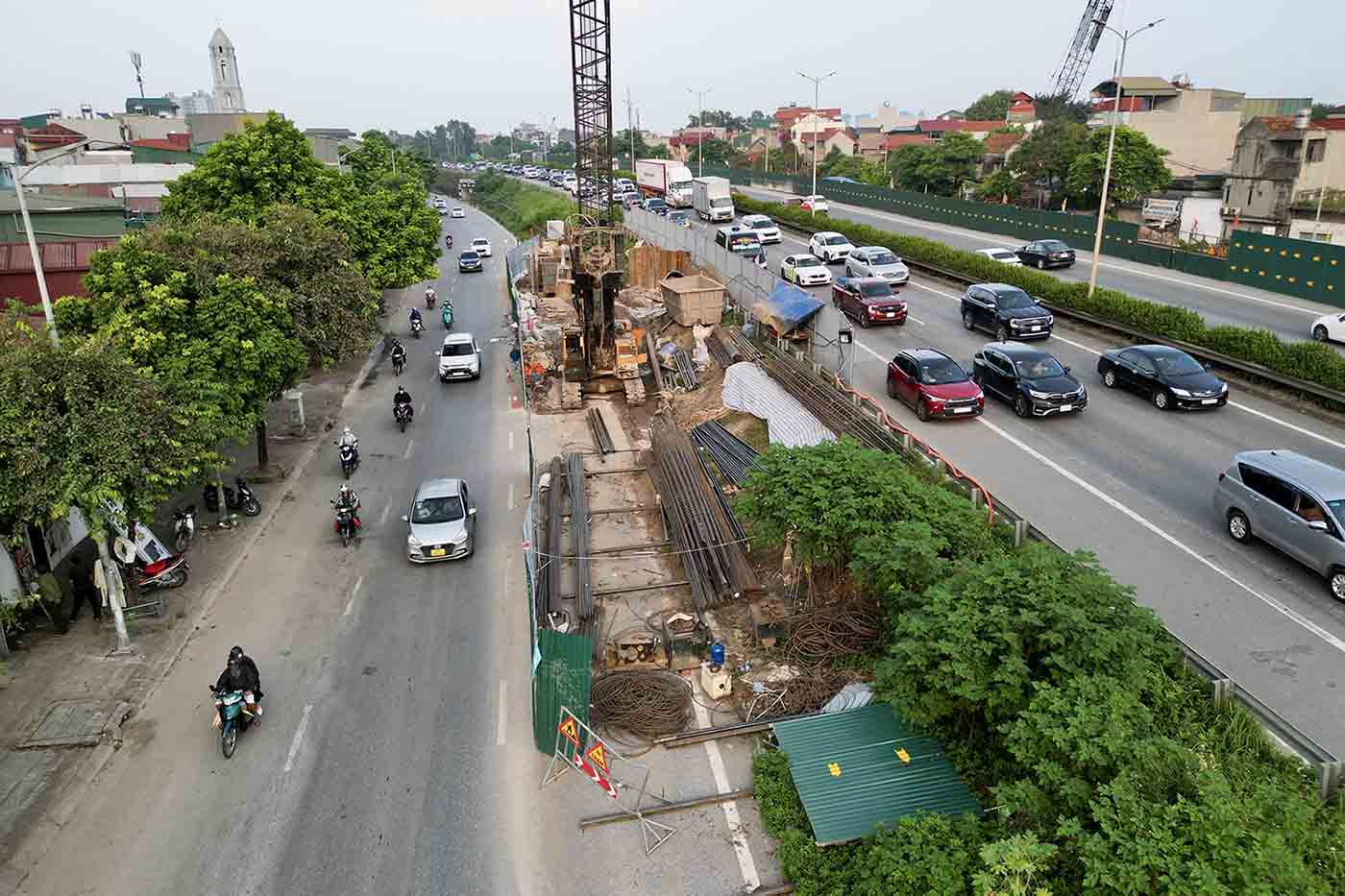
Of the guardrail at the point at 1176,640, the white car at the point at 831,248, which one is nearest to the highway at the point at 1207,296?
the white car at the point at 831,248

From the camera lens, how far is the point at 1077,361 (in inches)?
1135

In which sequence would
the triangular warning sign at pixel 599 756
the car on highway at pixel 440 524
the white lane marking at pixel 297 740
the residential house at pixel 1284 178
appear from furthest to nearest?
the residential house at pixel 1284 178
the car on highway at pixel 440 524
the white lane marking at pixel 297 740
the triangular warning sign at pixel 599 756

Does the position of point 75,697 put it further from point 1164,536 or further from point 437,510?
point 1164,536

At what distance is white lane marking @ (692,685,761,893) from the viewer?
1117cm

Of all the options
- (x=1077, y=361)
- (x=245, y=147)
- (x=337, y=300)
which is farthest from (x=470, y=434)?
(x=1077, y=361)

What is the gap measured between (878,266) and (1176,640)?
29565 mm

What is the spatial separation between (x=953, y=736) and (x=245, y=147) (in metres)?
31.5

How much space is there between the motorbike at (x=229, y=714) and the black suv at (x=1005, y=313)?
2677 centimetres

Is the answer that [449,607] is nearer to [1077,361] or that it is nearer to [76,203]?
[1077,361]

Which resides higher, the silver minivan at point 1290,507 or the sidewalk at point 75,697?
the silver minivan at point 1290,507

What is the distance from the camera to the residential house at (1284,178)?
56.5 m

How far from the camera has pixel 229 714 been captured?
1379 centimetres

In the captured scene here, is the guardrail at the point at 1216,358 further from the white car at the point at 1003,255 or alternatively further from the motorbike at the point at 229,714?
the motorbike at the point at 229,714

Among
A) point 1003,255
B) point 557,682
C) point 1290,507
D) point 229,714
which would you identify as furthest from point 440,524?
point 1003,255
